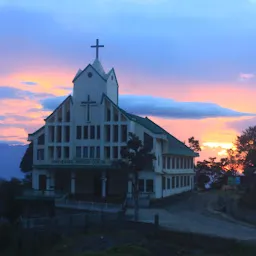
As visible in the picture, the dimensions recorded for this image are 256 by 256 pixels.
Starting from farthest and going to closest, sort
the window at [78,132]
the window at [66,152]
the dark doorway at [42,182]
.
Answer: the dark doorway at [42,182] → the window at [66,152] → the window at [78,132]

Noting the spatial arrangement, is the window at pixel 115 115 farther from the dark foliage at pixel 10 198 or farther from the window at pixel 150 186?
the dark foliage at pixel 10 198

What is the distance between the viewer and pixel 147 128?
179ft

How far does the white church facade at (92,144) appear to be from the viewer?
54.1 meters

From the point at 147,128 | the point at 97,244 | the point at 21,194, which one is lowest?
the point at 97,244

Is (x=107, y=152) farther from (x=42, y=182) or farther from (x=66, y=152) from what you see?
(x=42, y=182)

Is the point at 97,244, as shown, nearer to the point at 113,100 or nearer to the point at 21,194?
the point at 21,194

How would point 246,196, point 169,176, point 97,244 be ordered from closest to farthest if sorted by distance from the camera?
point 97,244, point 246,196, point 169,176

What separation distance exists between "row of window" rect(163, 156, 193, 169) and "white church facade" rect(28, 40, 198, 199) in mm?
273

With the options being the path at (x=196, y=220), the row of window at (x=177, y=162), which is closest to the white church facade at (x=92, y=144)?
the row of window at (x=177, y=162)

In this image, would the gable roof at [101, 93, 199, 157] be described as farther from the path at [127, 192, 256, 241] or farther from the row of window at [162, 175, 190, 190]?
the path at [127, 192, 256, 241]

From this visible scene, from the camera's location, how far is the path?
32.4 m

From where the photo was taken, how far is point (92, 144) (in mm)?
55094

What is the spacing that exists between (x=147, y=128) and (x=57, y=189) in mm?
11469

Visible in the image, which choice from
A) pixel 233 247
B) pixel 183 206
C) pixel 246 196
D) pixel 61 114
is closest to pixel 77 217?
pixel 233 247
